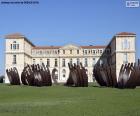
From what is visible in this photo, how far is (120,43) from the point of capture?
98.6m

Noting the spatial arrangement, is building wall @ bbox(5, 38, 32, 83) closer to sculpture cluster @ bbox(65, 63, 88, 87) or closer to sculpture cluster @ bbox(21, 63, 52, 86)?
sculpture cluster @ bbox(21, 63, 52, 86)

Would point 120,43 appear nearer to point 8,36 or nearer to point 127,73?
point 8,36

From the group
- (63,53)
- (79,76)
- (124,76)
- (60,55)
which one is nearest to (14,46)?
(60,55)

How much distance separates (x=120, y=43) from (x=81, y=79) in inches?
2499

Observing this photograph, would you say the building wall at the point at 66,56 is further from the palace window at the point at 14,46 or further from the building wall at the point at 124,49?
the building wall at the point at 124,49

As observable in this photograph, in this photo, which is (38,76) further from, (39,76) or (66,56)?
(66,56)

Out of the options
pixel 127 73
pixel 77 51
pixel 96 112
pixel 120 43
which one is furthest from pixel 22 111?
pixel 77 51

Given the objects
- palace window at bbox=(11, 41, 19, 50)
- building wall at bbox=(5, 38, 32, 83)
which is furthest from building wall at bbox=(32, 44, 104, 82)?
palace window at bbox=(11, 41, 19, 50)

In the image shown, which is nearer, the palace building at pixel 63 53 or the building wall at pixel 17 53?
the palace building at pixel 63 53

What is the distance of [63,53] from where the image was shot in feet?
357

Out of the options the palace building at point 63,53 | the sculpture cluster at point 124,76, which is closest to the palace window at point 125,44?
the palace building at point 63,53

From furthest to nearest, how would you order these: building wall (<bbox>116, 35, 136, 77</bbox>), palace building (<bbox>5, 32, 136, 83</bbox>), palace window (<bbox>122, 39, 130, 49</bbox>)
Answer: palace building (<bbox>5, 32, 136, 83</bbox>)
palace window (<bbox>122, 39, 130, 49</bbox>)
building wall (<bbox>116, 35, 136, 77</bbox>)

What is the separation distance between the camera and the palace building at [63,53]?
Result: 9862cm

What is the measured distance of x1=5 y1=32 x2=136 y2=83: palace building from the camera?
324ft
